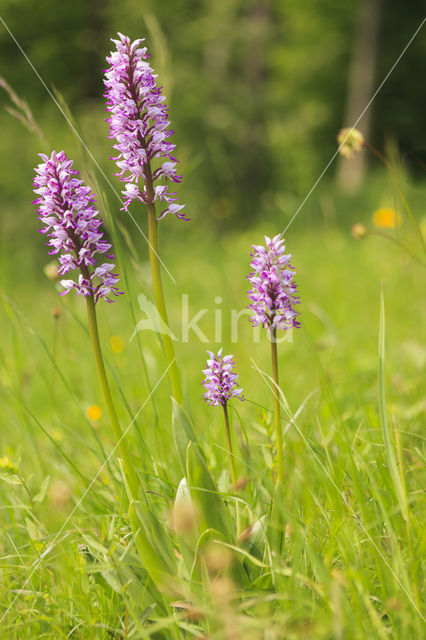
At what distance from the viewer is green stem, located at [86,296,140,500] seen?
152cm

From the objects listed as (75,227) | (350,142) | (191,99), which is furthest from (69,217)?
(191,99)

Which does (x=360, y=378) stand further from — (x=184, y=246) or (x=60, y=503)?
(x=184, y=246)

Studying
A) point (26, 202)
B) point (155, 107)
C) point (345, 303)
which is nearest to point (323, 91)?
point (26, 202)

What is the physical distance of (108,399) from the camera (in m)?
1.54

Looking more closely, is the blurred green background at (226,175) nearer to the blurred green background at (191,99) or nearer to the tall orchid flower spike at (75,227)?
the blurred green background at (191,99)

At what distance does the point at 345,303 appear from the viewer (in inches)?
200

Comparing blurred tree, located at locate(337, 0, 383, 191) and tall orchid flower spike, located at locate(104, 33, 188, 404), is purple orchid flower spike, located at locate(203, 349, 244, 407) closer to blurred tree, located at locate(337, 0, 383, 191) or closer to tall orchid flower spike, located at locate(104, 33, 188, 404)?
tall orchid flower spike, located at locate(104, 33, 188, 404)

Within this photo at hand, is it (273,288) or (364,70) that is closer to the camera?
(273,288)

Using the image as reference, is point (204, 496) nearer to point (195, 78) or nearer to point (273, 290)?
point (273, 290)

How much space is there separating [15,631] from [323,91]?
27088 mm

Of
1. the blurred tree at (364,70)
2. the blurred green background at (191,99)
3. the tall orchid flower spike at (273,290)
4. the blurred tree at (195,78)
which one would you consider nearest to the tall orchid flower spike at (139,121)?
the tall orchid flower spike at (273,290)

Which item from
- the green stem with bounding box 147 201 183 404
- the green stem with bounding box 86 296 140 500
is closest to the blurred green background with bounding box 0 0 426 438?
the green stem with bounding box 147 201 183 404

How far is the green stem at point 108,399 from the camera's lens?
152 centimetres

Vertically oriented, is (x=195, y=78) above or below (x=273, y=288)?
above
